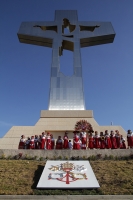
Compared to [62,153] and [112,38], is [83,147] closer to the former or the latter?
[62,153]

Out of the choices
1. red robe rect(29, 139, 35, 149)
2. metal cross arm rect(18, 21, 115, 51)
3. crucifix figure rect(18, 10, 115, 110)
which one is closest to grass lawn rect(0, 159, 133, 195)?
red robe rect(29, 139, 35, 149)

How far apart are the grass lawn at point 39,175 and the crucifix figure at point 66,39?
7.58 m

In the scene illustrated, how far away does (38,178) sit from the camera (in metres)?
5.97

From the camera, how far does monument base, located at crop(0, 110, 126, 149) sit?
12.2 m

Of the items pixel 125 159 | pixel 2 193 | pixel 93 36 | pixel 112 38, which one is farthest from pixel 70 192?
pixel 112 38

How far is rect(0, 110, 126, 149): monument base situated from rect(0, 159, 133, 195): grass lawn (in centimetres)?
510

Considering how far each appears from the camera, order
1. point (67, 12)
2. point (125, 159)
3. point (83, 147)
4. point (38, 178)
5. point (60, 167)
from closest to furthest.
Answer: point (38, 178), point (60, 167), point (125, 159), point (83, 147), point (67, 12)

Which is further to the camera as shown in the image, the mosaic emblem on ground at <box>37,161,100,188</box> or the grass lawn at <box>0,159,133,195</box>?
the mosaic emblem on ground at <box>37,161,100,188</box>

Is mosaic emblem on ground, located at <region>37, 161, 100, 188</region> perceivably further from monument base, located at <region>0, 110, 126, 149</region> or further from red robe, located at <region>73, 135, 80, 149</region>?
monument base, located at <region>0, 110, 126, 149</region>

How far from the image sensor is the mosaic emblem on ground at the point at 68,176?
5365 mm

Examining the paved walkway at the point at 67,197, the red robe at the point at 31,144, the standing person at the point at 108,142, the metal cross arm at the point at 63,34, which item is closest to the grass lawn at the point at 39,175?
the paved walkway at the point at 67,197

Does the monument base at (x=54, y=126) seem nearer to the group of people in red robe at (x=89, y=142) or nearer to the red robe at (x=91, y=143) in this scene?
the group of people in red robe at (x=89, y=142)

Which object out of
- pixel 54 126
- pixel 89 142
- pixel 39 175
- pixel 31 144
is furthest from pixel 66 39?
pixel 39 175

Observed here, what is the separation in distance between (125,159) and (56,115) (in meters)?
6.64
